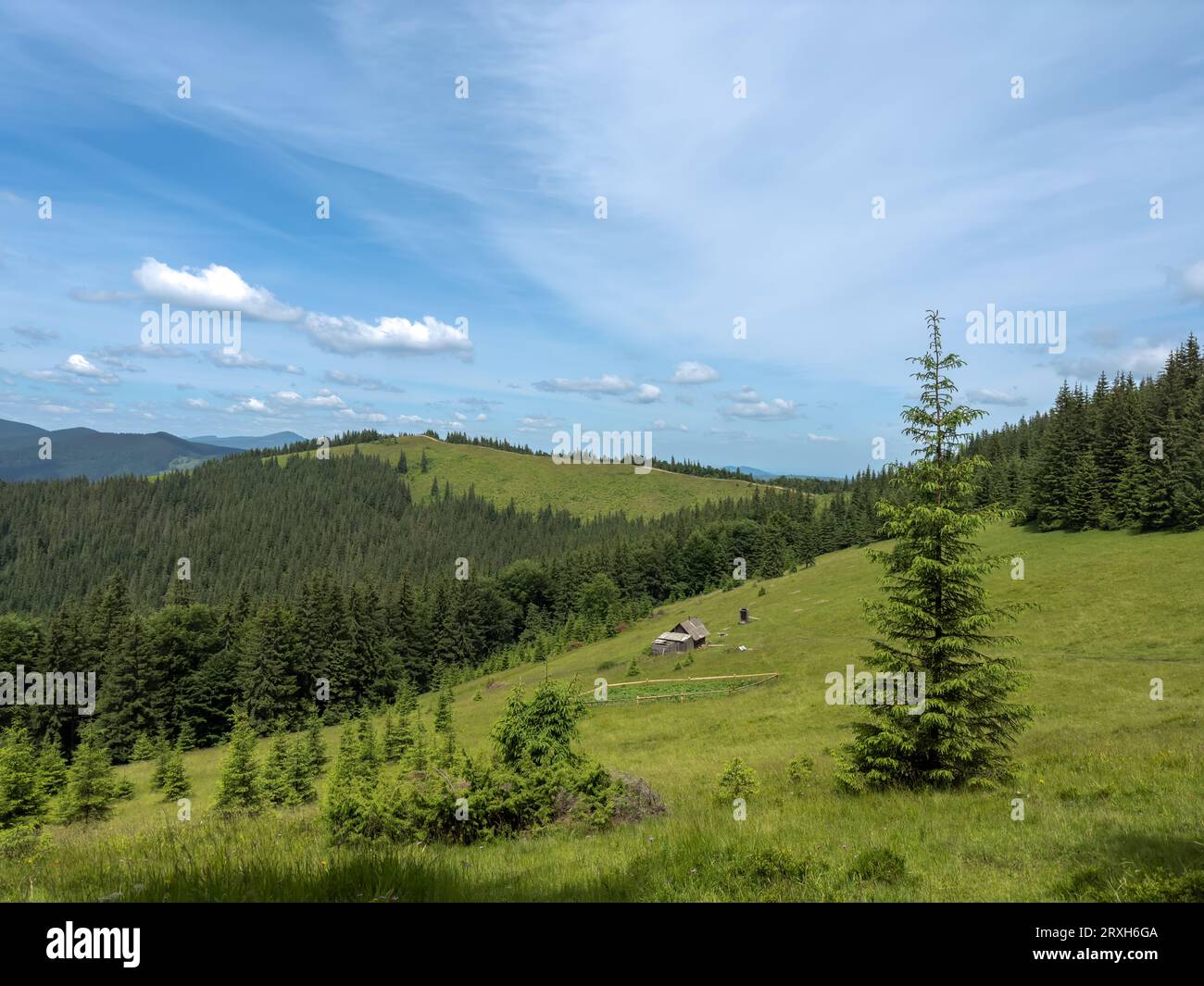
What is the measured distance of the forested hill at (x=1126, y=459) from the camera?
221 ft

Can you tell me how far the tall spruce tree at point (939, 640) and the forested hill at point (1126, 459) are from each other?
2893 inches

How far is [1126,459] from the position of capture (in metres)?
76.0

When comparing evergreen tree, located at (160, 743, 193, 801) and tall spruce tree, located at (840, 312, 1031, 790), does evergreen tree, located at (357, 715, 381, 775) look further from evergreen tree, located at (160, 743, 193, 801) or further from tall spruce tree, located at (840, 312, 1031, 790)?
tall spruce tree, located at (840, 312, 1031, 790)

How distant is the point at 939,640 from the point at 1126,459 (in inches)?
3354

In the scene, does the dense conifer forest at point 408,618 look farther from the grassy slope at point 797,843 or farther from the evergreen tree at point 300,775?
the grassy slope at point 797,843

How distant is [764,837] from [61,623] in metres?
106

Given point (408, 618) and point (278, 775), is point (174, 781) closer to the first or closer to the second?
point (278, 775)

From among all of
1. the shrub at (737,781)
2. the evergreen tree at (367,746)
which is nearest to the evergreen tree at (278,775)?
the evergreen tree at (367,746)

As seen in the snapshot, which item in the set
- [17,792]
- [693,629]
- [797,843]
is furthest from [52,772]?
[693,629]

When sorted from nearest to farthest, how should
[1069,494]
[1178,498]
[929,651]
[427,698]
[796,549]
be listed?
[929,651], [1178,498], [1069,494], [427,698], [796,549]
